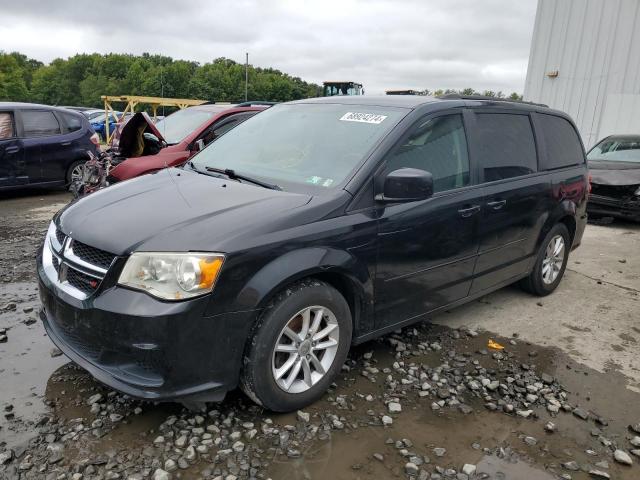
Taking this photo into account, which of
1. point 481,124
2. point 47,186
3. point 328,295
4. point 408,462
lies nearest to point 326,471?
point 408,462

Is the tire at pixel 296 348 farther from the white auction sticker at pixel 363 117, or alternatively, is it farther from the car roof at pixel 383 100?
the car roof at pixel 383 100

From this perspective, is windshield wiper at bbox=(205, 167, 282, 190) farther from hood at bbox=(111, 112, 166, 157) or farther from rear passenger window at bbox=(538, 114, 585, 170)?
hood at bbox=(111, 112, 166, 157)

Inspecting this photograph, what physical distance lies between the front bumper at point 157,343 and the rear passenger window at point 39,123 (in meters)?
7.43

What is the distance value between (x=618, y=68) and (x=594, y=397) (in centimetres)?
1227

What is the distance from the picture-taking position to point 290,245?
108 inches

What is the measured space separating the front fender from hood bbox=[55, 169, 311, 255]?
201 mm

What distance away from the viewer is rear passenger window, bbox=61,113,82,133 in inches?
369

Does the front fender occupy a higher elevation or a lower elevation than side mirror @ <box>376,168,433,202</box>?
lower

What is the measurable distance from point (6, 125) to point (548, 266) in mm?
8401

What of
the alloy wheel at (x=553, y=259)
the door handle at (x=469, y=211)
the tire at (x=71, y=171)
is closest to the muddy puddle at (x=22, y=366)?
the door handle at (x=469, y=211)

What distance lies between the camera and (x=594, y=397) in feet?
10.9

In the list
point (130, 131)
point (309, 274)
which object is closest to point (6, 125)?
point (130, 131)

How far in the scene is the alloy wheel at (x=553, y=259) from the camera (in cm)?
496

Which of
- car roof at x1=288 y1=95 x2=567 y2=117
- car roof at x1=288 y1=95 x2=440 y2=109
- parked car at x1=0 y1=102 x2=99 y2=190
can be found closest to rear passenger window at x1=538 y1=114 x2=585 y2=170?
car roof at x1=288 y1=95 x2=567 y2=117
